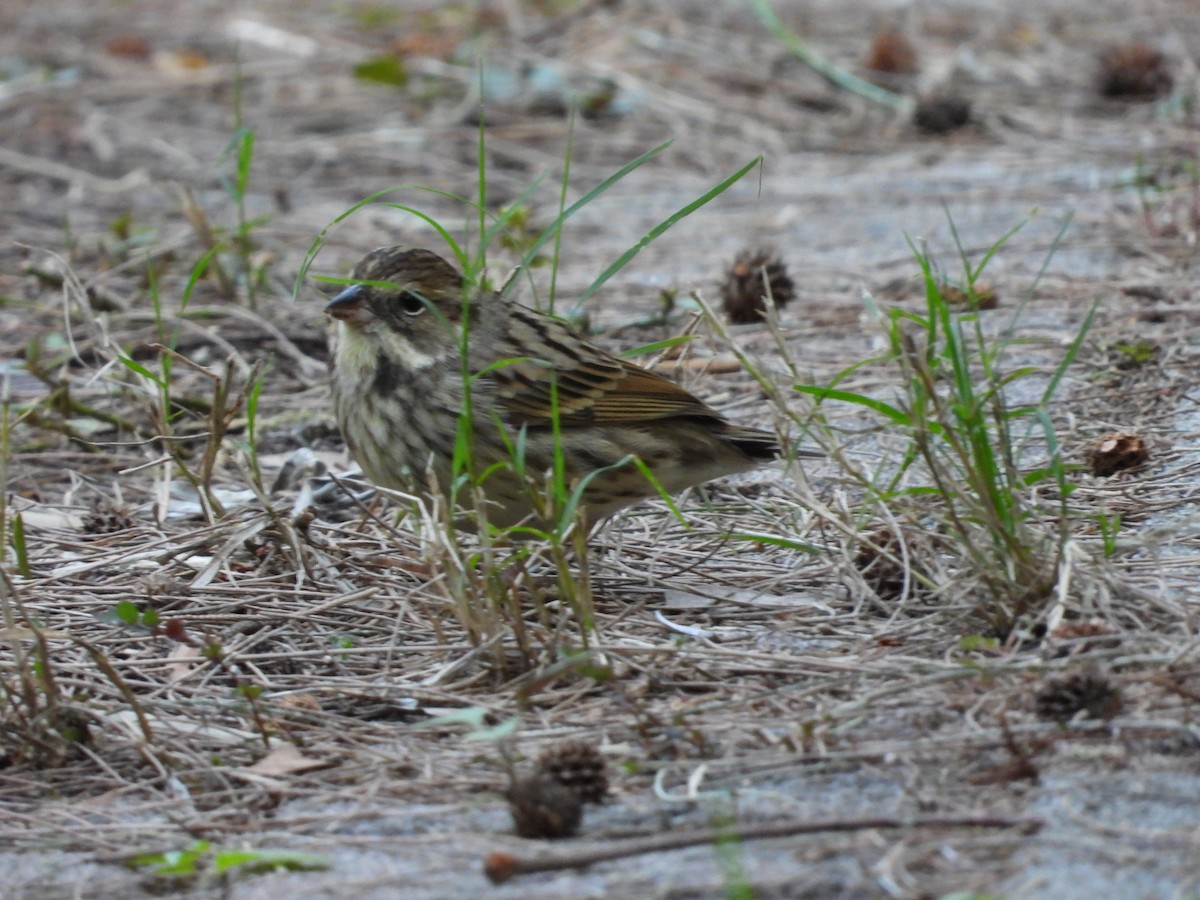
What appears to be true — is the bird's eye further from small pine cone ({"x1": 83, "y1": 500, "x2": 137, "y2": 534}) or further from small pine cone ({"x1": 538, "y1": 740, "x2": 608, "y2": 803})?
small pine cone ({"x1": 538, "y1": 740, "x2": 608, "y2": 803})

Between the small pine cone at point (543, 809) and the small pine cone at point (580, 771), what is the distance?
61 mm

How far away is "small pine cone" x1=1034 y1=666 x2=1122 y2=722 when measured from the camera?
9.41ft

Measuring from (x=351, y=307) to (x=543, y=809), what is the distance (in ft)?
6.46

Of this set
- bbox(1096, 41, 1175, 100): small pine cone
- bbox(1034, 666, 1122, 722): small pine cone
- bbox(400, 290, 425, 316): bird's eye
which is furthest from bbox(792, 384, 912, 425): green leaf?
bbox(1096, 41, 1175, 100): small pine cone

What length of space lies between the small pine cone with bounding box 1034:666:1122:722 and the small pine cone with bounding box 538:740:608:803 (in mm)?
747

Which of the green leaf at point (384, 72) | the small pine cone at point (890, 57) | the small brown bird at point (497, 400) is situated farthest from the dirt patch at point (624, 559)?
the small pine cone at point (890, 57)

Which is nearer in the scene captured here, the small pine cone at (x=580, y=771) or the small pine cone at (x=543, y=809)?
the small pine cone at (x=543, y=809)

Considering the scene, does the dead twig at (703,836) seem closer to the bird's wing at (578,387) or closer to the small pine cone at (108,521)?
the bird's wing at (578,387)

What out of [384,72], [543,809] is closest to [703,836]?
[543,809]

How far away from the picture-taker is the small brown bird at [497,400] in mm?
4152

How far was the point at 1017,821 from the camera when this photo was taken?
2559mm

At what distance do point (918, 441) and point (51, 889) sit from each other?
1678 millimetres

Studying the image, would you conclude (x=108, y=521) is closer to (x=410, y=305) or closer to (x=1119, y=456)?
(x=410, y=305)

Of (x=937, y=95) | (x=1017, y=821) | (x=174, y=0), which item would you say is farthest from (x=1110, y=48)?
(x=1017, y=821)
